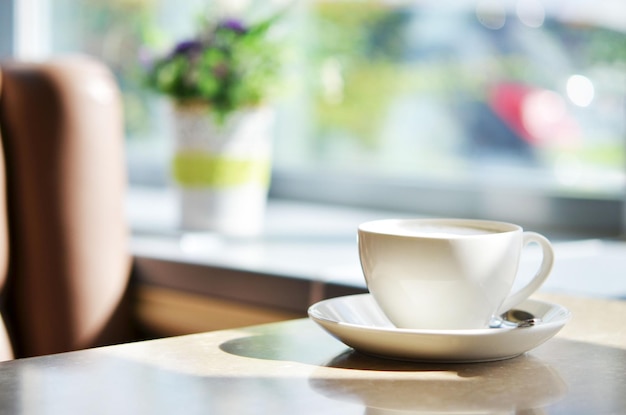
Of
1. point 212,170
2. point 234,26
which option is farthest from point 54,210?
point 234,26

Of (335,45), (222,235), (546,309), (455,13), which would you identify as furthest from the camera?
(335,45)

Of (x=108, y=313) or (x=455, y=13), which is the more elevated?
(x=455, y=13)

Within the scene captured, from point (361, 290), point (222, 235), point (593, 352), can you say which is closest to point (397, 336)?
point (593, 352)

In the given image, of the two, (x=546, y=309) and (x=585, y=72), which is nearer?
(x=546, y=309)

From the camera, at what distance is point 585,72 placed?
178cm

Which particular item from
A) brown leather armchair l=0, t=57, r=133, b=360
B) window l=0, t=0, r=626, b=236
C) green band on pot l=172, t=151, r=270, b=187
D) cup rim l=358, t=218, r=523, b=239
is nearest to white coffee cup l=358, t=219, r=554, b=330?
cup rim l=358, t=218, r=523, b=239

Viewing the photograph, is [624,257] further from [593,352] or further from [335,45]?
[335,45]

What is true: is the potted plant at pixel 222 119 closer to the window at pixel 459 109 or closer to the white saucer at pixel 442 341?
the window at pixel 459 109

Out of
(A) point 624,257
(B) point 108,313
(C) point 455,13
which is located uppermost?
(C) point 455,13

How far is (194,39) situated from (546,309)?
3.64ft

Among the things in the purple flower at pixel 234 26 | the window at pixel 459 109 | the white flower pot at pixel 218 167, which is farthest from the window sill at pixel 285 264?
the purple flower at pixel 234 26

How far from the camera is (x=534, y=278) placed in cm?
74

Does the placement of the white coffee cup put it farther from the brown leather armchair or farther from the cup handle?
the brown leather armchair

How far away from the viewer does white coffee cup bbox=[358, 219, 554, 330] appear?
26.0 inches
